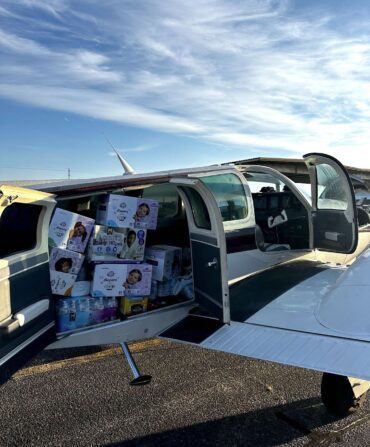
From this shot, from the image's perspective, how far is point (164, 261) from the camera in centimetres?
405

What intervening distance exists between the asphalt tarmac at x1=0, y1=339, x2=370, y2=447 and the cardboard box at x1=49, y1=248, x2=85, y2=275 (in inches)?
46.1

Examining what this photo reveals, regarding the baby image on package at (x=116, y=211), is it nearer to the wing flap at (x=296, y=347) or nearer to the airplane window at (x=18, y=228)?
the airplane window at (x=18, y=228)

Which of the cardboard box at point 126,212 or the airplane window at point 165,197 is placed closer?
the cardboard box at point 126,212

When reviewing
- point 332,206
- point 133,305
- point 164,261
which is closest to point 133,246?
point 164,261

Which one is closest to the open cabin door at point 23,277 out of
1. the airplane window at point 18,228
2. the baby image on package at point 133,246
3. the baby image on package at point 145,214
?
the airplane window at point 18,228

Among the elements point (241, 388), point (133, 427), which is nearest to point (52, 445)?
point (133, 427)

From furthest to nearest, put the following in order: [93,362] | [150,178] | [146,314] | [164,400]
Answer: [93,362] < [146,314] < [164,400] < [150,178]

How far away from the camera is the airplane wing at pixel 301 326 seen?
2.78 meters

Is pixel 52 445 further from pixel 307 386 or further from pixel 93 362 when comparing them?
pixel 307 386

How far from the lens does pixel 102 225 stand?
3607mm

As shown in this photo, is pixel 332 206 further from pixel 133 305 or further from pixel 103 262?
pixel 103 262

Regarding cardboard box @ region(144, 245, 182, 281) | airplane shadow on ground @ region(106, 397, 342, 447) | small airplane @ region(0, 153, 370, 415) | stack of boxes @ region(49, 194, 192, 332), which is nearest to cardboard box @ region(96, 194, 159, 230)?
stack of boxes @ region(49, 194, 192, 332)

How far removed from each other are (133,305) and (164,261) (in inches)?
21.8

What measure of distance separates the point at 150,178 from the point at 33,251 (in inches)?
42.4
